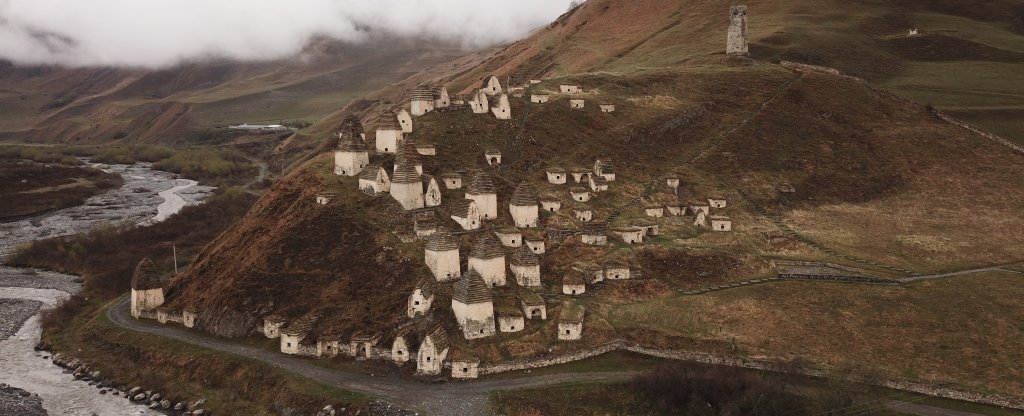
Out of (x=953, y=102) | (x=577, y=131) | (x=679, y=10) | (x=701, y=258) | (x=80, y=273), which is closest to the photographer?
(x=701, y=258)

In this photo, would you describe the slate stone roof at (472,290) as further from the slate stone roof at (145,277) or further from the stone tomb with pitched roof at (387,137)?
the slate stone roof at (145,277)

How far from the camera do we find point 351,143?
68.9 metres

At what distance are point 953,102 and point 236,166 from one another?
15054 cm

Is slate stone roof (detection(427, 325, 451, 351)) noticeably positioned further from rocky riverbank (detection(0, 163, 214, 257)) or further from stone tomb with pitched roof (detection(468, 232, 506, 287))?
A: rocky riverbank (detection(0, 163, 214, 257))

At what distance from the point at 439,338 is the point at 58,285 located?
62.3 m

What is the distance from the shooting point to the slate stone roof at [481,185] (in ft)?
209

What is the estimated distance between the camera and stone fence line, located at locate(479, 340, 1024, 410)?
43.1m

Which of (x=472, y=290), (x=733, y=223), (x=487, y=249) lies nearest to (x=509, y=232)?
(x=487, y=249)

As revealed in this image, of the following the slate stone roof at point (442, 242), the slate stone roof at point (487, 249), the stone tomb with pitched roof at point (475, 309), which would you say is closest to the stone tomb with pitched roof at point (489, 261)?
the slate stone roof at point (487, 249)

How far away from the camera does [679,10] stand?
5743 inches

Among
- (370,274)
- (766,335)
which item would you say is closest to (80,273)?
(370,274)

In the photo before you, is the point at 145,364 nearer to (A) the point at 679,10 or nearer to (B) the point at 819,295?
(B) the point at 819,295

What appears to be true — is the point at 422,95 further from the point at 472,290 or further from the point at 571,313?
the point at 571,313

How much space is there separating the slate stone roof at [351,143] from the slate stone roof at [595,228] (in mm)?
22988
